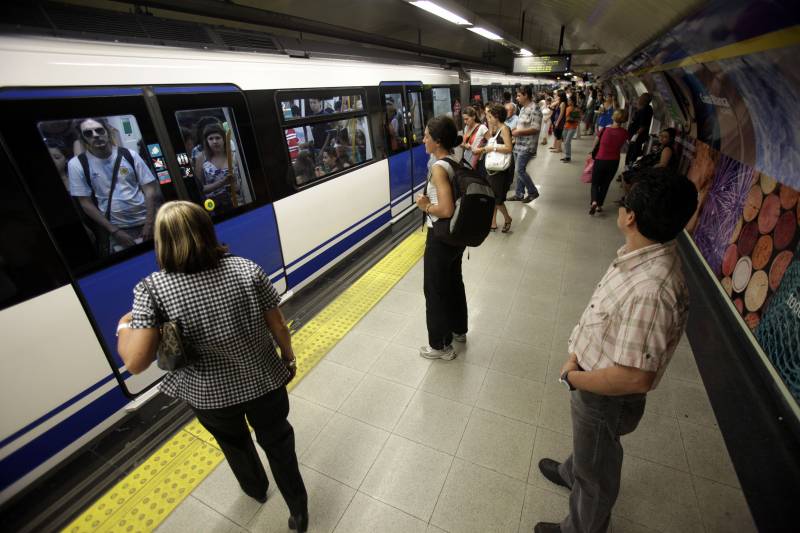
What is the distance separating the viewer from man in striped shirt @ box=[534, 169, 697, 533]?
108cm

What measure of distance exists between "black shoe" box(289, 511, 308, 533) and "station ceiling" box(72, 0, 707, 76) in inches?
132

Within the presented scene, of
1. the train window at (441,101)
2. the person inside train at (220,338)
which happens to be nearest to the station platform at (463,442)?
the person inside train at (220,338)

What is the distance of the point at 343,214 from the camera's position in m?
4.38

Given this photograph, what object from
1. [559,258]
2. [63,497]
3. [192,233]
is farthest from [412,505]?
[559,258]

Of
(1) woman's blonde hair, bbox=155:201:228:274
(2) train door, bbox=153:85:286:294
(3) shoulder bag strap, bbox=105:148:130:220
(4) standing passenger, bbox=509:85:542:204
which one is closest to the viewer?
(1) woman's blonde hair, bbox=155:201:228:274

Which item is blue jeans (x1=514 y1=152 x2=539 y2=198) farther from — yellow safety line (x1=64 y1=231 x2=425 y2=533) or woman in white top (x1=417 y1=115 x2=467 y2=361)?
yellow safety line (x1=64 y1=231 x2=425 y2=533)

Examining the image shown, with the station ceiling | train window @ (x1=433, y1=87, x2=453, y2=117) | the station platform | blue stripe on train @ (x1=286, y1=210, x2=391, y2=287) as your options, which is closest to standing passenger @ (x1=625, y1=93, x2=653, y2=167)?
the station ceiling

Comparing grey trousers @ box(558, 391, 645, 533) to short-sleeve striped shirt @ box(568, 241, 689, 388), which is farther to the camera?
grey trousers @ box(558, 391, 645, 533)

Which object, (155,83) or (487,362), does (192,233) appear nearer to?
(155,83)

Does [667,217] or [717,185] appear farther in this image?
[717,185]

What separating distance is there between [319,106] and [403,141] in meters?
2.08

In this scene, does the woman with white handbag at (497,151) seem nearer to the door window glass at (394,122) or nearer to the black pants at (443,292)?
the door window glass at (394,122)

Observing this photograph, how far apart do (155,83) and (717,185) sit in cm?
541

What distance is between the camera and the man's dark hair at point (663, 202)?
1048 mm
